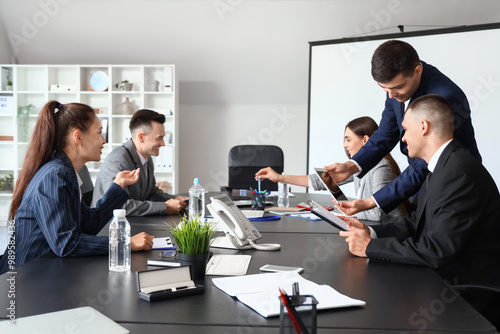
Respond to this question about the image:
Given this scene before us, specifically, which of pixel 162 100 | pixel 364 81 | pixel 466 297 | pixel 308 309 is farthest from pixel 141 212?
pixel 162 100

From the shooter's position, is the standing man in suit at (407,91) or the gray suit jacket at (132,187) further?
the gray suit jacket at (132,187)

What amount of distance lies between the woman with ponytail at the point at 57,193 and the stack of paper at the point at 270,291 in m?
0.59

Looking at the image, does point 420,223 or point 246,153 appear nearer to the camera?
point 420,223

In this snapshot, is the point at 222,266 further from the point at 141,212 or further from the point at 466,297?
the point at 141,212

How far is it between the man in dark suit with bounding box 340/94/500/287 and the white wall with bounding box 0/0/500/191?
4747 mm

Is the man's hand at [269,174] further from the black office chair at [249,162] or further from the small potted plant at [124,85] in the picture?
the small potted plant at [124,85]

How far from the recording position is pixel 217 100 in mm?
7219

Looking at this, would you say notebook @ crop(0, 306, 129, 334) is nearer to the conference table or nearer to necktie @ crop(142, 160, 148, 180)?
the conference table

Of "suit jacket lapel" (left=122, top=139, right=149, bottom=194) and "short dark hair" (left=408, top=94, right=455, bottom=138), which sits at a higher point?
"short dark hair" (left=408, top=94, right=455, bottom=138)

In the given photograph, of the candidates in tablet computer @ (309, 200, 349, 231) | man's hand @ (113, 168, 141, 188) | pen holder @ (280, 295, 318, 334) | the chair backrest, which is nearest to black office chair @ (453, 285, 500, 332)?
tablet computer @ (309, 200, 349, 231)

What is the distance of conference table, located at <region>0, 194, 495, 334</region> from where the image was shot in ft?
4.47

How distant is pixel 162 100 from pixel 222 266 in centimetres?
535

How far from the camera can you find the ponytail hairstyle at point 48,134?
219 centimetres

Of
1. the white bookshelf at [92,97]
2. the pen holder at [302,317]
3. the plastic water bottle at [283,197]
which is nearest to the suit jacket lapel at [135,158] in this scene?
the plastic water bottle at [283,197]
